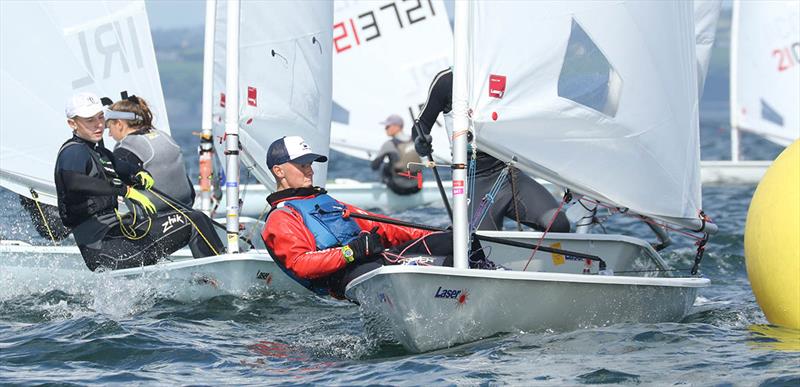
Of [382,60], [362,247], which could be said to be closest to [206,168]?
[362,247]

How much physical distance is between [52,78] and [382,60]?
548cm

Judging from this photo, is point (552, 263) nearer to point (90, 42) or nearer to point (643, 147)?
point (643, 147)

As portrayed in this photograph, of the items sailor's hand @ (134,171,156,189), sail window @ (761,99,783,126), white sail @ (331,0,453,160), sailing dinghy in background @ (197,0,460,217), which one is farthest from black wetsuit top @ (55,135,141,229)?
sail window @ (761,99,783,126)

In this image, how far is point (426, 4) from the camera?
44.8 ft

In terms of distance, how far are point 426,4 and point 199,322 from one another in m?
7.56

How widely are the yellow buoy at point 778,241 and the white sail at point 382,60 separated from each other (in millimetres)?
7595

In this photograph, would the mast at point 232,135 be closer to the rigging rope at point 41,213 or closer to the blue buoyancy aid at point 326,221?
the rigging rope at point 41,213

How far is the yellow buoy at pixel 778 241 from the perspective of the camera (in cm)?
564

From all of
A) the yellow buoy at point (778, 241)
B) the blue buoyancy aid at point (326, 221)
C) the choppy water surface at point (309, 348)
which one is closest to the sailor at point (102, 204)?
the choppy water surface at point (309, 348)

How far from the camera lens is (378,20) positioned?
13.6 meters

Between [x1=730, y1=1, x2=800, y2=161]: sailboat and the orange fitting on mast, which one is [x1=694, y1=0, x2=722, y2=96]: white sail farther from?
[x1=730, y1=1, x2=800, y2=161]: sailboat

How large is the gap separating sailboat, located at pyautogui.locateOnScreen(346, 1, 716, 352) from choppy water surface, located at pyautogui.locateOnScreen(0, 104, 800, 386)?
0.11 m

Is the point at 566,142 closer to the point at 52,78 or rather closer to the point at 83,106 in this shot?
the point at 83,106

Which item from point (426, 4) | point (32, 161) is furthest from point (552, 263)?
point (426, 4)
